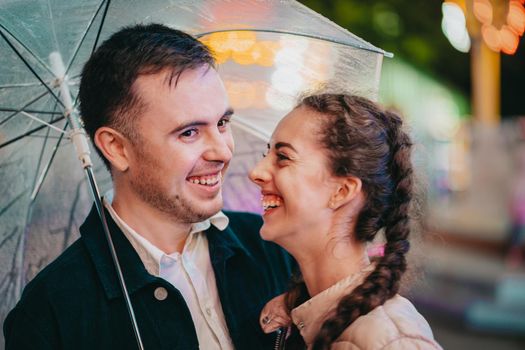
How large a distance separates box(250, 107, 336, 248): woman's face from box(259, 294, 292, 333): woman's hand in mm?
264

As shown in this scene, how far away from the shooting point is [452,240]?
13.9 m

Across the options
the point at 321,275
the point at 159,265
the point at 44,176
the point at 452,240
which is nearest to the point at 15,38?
the point at 44,176

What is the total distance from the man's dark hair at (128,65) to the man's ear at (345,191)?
0.71 m

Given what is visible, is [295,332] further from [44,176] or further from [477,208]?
[477,208]

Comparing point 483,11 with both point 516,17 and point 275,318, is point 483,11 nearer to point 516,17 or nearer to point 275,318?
point 516,17

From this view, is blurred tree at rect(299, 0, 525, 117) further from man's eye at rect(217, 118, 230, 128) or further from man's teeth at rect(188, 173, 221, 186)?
man's teeth at rect(188, 173, 221, 186)

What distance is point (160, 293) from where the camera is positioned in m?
2.65

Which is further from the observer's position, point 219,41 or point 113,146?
point 219,41

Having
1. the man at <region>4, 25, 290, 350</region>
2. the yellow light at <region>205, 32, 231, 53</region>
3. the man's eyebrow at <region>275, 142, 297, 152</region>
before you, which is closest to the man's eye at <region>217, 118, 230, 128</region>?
the man at <region>4, 25, 290, 350</region>

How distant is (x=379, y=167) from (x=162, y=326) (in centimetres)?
101

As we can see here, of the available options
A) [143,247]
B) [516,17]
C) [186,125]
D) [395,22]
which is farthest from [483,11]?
[143,247]

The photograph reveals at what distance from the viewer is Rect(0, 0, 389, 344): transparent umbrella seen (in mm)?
2822

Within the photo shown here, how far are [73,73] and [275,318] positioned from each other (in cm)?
130

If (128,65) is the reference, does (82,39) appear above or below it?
above
